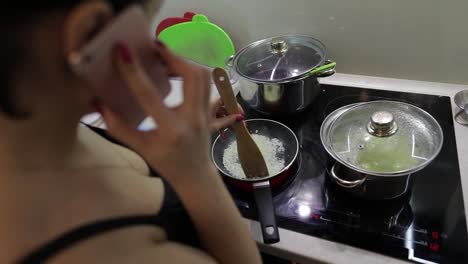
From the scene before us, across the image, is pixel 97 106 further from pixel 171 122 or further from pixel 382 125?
pixel 382 125

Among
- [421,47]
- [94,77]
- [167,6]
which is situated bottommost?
[421,47]

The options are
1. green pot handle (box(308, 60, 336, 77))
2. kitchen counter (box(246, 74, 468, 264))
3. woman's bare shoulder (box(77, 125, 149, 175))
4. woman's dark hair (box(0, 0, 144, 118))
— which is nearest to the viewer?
woman's dark hair (box(0, 0, 144, 118))

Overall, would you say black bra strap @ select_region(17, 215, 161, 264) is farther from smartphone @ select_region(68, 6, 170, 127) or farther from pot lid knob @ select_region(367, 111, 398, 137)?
pot lid knob @ select_region(367, 111, 398, 137)

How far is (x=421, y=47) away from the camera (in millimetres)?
877

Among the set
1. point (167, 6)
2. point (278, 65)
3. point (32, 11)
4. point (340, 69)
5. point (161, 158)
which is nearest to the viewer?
point (32, 11)

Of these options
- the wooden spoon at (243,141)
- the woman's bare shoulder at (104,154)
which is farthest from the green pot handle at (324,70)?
the woman's bare shoulder at (104,154)

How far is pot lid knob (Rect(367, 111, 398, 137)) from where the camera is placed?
26.3 inches

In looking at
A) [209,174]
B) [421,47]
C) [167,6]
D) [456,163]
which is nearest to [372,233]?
[456,163]

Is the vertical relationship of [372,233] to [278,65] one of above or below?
below

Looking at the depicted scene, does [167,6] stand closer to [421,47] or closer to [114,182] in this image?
[421,47]

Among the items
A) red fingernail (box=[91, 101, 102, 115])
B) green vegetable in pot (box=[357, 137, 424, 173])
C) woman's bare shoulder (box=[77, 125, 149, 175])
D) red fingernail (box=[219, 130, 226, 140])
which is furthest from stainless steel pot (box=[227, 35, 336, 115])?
red fingernail (box=[91, 101, 102, 115])

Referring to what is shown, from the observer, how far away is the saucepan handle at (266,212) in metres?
0.62

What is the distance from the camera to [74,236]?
349mm

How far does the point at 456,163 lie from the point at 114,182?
0.65 meters
